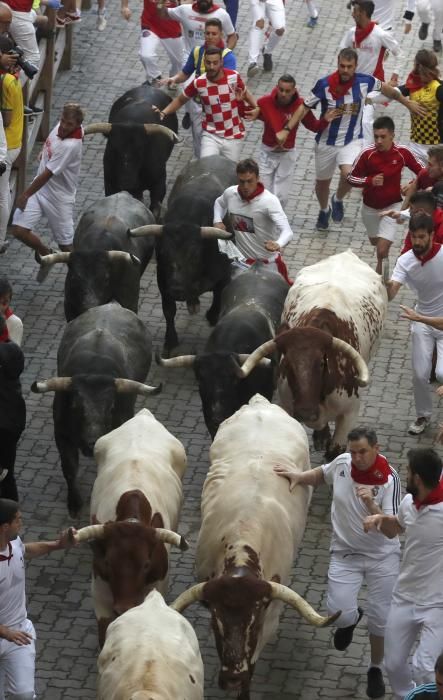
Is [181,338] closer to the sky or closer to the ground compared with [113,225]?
closer to the ground

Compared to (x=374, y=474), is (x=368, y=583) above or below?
below

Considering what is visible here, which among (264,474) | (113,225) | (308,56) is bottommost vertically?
(308,56)

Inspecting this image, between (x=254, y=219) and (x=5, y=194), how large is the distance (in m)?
3.02

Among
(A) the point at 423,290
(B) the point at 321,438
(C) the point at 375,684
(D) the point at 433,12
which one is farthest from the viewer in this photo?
(D) the point at 433,12

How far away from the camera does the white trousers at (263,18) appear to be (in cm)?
2227

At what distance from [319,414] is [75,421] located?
2.11 m

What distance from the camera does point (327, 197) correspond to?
1892 cm

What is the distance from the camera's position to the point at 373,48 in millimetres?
19766

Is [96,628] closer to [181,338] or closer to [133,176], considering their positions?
[181,338]

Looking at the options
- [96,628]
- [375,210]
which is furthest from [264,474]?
[375,210]

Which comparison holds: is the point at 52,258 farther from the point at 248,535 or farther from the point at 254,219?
the point at 248,535

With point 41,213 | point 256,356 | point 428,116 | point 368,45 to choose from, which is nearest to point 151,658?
point 256,356

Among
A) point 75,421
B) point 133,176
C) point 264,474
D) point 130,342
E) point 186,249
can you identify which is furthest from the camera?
point 133,176

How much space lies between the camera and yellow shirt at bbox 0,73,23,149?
56.6ft
